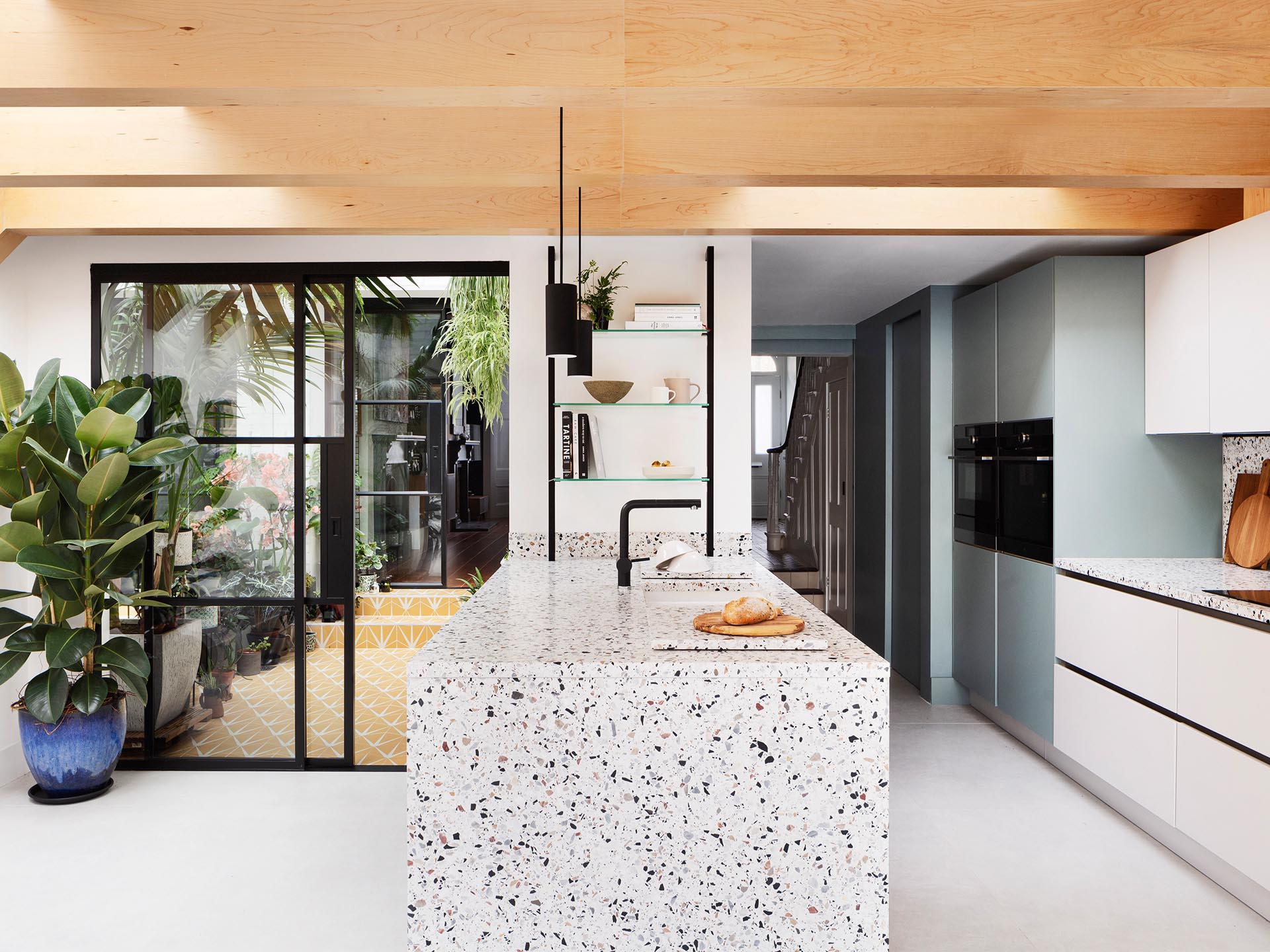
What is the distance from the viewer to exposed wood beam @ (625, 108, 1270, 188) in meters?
2.54

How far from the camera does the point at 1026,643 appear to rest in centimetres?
377

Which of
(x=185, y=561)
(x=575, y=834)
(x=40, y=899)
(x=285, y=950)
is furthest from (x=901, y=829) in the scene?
(x=185, y=561)

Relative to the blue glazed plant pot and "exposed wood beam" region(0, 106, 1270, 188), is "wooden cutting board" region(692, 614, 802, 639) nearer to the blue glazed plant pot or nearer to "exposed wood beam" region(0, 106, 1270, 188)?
"exposed wood beam" region(0, 106, 1270, 188)

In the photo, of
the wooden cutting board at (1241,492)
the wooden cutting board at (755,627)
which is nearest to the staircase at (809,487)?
the wooden cutting board at (1241,492)

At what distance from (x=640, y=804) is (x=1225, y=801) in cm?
201

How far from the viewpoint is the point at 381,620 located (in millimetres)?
5105

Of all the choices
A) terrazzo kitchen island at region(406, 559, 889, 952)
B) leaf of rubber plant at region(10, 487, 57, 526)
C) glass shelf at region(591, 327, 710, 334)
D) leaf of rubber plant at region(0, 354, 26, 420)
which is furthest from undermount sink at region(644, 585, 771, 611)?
leaf of rubber plant at region(0, 354, 26, 420)

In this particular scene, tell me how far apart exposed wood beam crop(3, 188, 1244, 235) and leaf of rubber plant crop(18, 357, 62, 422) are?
0.56 meters

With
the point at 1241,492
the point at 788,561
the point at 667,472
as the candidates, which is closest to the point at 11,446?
the point at 667,472

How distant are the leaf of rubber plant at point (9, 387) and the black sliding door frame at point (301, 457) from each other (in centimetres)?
46

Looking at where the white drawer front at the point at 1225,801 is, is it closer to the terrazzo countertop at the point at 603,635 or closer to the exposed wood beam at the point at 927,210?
the terrazzo countertop at the point at 603,635

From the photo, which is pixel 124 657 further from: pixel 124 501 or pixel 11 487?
pixel 11 487

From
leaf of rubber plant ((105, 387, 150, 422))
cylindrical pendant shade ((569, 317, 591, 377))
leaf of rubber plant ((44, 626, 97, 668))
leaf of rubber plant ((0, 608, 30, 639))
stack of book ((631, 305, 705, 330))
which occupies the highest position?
stack of book ((631, 305, 705, 330))

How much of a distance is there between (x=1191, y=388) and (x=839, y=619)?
3526 millimetres
